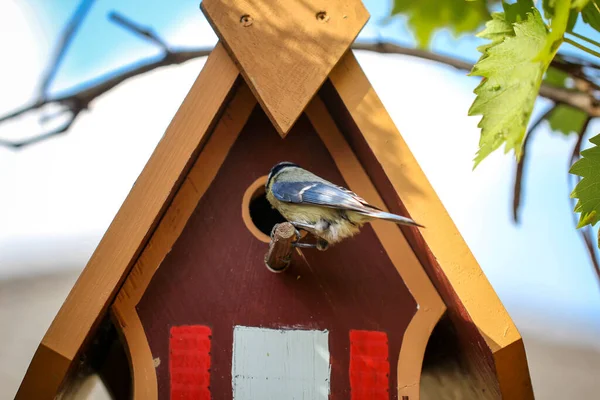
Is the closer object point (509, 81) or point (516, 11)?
point (509, 81)

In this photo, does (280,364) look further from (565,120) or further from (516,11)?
(565,120)

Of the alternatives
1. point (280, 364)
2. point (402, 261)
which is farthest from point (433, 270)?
point (280, 364)

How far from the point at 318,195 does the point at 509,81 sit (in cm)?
76

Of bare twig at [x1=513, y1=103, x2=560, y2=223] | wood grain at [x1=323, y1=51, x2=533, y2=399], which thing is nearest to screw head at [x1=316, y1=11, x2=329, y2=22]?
wood grain at [x1=323, y1=51, x2=533, y2=399]

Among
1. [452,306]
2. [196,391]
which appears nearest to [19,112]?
[196,391]

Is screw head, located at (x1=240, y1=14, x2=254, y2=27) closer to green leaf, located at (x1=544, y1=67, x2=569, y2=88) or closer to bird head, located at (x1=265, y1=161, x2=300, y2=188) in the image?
bird head, located at (x1=265, y1=161, x2=300, y2=188)

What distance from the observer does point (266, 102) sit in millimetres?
1857

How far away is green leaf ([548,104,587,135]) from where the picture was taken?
9.35 ft

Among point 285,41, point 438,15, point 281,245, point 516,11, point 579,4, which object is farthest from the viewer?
point 438,15

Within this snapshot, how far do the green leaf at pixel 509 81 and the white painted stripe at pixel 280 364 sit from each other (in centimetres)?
83

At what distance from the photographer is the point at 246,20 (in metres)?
1.91

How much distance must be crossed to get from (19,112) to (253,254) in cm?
115

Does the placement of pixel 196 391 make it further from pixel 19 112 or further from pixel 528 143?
pixel 528 143

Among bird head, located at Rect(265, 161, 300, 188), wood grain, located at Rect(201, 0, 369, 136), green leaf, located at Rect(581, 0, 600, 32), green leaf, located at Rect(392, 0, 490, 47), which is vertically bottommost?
green leaf, located at Rect(581, 0, 600, 32)
